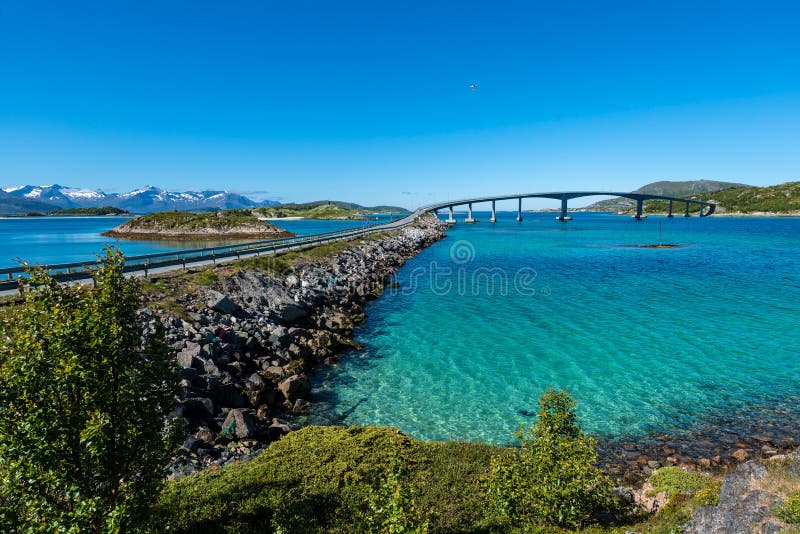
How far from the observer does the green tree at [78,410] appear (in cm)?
591

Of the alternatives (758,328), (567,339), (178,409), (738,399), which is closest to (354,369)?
(178,409)

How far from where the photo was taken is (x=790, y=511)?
7.13 m

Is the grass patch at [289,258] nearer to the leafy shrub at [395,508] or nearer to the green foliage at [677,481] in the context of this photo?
the leafy shrub at [395,508]

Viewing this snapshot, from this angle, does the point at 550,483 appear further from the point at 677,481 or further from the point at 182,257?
the point at 182,257

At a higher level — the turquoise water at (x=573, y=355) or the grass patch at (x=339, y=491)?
the grass patch at (x=339, y=491)

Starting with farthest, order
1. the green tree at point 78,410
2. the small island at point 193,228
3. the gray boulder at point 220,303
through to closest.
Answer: the small island at point 193,228 < the gray boulder at point 220,303 < the green tree at point 78,410

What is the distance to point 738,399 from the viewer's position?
18688 millimetres

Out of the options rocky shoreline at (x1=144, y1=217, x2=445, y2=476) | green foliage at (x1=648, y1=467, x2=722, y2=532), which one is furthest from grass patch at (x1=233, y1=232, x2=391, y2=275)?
green foliage at (x1=648, y1=467, x2=722, y2=532)

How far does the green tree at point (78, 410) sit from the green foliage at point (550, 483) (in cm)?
744

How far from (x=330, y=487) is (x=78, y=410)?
7455 mm

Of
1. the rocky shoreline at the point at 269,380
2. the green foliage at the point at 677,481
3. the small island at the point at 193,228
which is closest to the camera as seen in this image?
the green foliage at the point at 677,481

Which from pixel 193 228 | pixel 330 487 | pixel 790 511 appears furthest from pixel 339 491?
→ pixel 193 228

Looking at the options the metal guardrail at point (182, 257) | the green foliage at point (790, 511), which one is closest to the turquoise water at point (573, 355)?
the green foliage at point (790, 511)

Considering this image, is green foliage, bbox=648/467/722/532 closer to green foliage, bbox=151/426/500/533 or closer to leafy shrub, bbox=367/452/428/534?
green foliage, bbox=151/426/500/533
